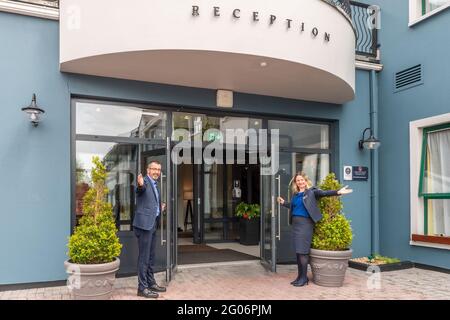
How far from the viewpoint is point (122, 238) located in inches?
243

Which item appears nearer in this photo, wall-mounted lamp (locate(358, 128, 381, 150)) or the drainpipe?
wall-mounted lamp (locate(358, 128, 381, 150))

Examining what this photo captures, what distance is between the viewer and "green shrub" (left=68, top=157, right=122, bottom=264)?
4.68m

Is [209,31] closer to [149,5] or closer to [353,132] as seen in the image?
[149,5]

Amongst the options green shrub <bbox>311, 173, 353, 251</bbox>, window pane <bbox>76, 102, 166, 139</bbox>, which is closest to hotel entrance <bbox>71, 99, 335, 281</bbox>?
window pane <bbox>76, 102, 166, 139</bbox>

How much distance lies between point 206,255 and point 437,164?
470cm

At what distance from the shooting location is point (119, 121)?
246 inches

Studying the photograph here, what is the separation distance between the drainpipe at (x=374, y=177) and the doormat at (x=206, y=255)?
237cm

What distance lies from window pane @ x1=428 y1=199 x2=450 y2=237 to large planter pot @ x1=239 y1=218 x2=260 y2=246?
417 cm

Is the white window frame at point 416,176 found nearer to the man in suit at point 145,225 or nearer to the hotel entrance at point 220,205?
the hotel entrance at point 220,205

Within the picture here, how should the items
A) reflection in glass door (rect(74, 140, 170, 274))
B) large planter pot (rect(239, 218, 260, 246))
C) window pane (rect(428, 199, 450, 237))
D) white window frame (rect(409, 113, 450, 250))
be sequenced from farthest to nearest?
large planter pot (rect(239, 218, 260, 246))
white window frame (rect(409, 113, 450, 250))
window pane (rect(428, 199, 450, 237))
reflection in glass door (rect(74, 140, 170, 274))

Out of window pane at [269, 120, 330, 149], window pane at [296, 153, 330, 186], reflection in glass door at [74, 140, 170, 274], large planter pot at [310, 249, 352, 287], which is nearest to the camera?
large planter pot at [310, 249, 352, 287]

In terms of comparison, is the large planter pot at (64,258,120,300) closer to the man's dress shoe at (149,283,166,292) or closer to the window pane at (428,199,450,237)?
the man's dress shoe at (149,283,166,292)

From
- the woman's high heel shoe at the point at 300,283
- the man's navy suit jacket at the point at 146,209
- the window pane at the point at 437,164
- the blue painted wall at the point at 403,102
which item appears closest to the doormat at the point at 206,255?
the woman's high heel shoe at the point at 300,283
